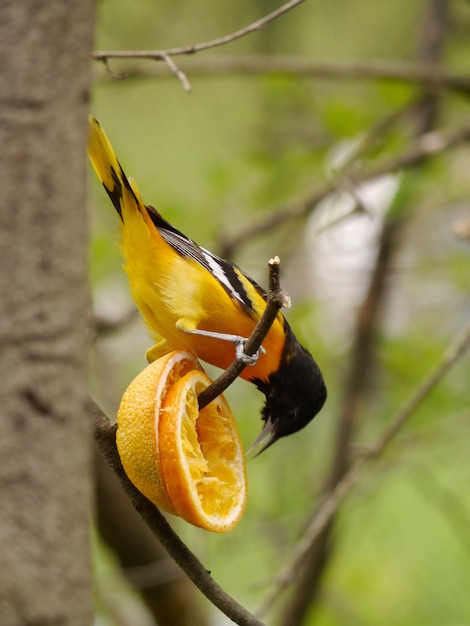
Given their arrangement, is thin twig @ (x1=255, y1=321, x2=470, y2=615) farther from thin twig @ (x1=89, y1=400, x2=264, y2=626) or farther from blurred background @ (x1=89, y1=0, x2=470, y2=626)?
thin twig @ (x1=89, y1=400, x2=264, y2=626)

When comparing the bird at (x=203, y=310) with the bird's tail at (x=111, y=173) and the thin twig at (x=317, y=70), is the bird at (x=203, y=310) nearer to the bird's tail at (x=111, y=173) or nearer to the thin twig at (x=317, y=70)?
the bird's tail at (x=111, y=173)

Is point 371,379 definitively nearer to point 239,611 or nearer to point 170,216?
point 170,216

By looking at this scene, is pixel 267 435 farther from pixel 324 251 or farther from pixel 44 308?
pixel 324 251

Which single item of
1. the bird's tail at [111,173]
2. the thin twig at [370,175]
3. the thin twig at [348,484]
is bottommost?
the thin twig at [348,484]

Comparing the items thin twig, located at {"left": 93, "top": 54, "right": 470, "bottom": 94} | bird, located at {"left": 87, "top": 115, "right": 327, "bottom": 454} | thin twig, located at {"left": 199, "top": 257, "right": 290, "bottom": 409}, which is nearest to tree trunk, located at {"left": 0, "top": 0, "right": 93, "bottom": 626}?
thin twig, located at {"left": 199, "top": 257, "right": 290, "bottom": 409}

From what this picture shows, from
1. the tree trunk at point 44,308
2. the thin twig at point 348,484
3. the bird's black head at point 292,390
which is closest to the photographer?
the tree trunk at point 44,308

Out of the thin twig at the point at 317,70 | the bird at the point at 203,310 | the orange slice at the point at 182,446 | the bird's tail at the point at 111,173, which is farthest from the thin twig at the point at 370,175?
the orange slice at the point at 182,446

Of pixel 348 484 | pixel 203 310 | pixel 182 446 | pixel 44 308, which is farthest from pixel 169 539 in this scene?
pixel 348 484

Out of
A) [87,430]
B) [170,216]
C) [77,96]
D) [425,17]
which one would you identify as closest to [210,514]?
[87,430]
